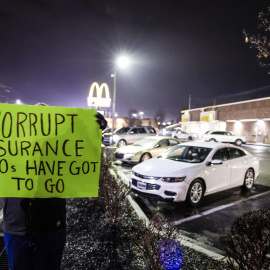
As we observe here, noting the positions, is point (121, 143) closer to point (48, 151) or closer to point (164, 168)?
point (164, 168)

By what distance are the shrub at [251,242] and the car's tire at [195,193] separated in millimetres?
2606

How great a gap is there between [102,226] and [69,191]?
7.43 feet

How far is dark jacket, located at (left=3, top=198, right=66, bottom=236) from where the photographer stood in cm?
182

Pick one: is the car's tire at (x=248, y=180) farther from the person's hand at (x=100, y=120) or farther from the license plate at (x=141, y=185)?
the person's hand at (x=100, y=120)

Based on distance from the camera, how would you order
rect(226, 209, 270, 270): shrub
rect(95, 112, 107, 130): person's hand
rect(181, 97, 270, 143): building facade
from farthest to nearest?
rect(181, 97, 270, 143): building facade, rect(226, 209, 270, 270): shrub, rect(95, 112, 107, 130): person's hand

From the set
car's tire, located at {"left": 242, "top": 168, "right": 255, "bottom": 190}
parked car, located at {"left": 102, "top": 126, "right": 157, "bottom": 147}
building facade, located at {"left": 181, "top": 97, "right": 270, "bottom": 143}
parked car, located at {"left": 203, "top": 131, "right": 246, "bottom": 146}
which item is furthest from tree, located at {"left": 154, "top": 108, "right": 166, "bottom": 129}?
car's tire, located at {"left": 242, "top": 168, "right": 255, "bottom": 190}

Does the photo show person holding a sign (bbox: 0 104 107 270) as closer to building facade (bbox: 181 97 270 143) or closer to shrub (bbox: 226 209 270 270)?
shrub (bbox: 226 209 270 270)

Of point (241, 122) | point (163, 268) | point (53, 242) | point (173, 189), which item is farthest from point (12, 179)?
point (241, 122)

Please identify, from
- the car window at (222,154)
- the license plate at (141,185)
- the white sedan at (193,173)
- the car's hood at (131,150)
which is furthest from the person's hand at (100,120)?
the car's hood at (131,150)

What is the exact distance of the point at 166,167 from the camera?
585 centimetres

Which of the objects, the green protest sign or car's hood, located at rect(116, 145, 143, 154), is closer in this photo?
the green protest sign

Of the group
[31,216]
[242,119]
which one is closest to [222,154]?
[31,216]

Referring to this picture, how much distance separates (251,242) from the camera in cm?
249

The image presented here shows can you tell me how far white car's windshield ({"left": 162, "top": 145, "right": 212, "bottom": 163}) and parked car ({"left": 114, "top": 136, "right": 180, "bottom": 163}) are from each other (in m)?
3.61
